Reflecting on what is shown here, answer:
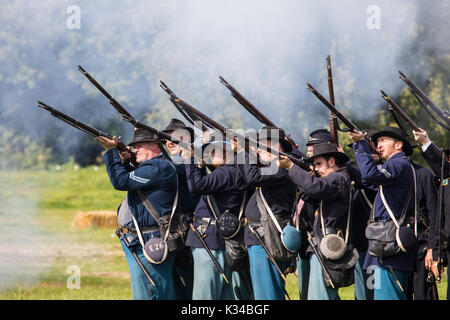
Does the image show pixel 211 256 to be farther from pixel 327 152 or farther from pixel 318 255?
pixel 327 152

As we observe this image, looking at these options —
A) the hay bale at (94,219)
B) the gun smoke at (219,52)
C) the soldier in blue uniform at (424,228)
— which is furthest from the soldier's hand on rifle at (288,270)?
the hay bale at (94,219)

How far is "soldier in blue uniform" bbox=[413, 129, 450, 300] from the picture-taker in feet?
20.0

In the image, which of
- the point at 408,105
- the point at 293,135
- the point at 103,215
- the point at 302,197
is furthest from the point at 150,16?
the point at 103,215

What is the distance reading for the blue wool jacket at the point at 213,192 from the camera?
642 cm

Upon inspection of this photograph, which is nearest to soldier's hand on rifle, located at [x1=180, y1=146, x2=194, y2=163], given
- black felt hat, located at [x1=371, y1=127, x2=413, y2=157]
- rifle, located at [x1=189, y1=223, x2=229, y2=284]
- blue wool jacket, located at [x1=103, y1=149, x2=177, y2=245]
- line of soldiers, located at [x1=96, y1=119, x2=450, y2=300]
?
line of soldiers, located at [x1=96, y1=119, x2=450, y2=300]

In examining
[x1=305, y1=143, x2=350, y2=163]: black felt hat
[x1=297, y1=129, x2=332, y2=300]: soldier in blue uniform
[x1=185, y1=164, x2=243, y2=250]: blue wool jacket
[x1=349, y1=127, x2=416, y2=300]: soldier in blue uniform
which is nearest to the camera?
[x1=349, y1=127, x2=416, y2=300]: soldier in blue uniform

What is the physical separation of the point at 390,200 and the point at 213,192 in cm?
151

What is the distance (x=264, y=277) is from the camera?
632 cm

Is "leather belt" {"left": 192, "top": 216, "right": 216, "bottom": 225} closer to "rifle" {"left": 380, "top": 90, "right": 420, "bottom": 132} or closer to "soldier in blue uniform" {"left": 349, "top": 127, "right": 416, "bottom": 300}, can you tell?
"soldier in blue uniform" {"left": 349, "top": 127, "right": 416, "bottom": 300}

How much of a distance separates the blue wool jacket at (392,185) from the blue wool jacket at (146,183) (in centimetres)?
168

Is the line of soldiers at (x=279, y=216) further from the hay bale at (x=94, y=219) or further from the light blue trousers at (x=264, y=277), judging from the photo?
the hay bale at (x=94, y=219)

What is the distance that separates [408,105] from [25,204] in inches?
376

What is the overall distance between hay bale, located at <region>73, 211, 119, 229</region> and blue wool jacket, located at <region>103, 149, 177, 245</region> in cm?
915
